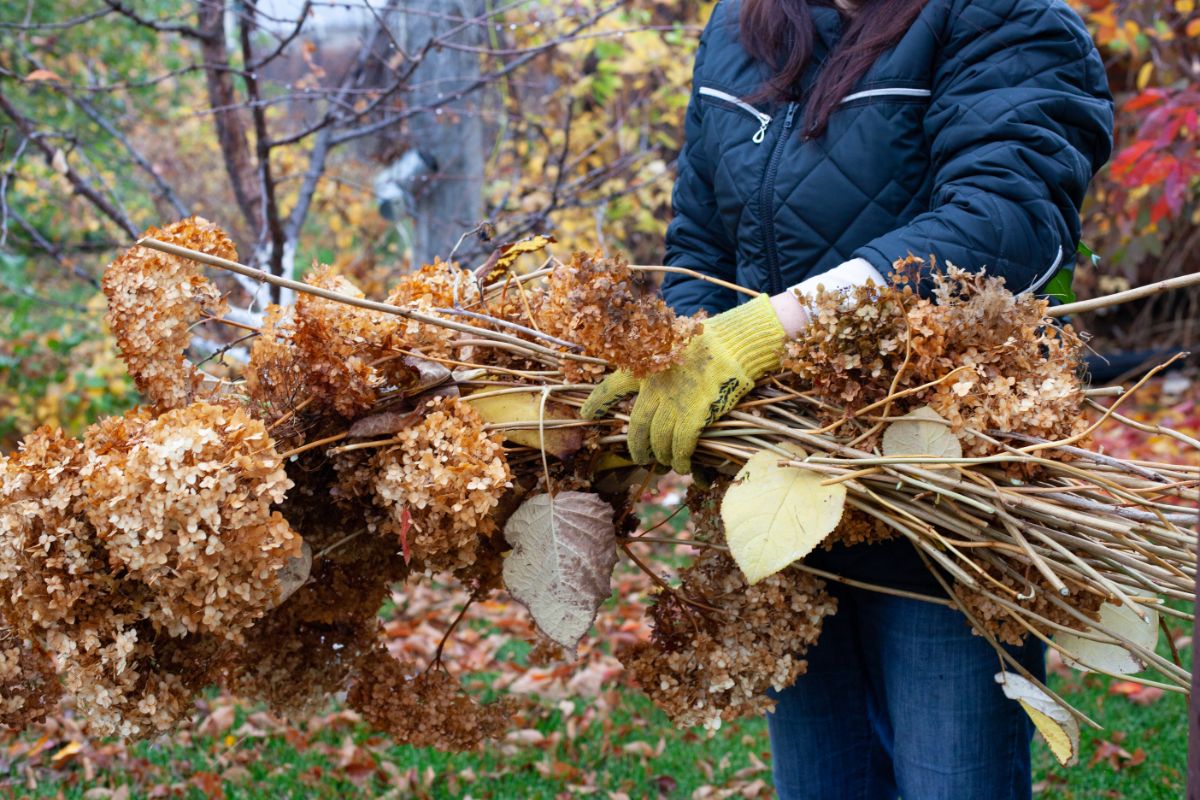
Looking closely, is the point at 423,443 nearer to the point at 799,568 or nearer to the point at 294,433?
the point at 294,433

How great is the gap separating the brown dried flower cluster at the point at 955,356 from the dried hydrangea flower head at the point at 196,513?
0.62 meters

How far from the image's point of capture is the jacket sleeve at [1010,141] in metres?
1.24

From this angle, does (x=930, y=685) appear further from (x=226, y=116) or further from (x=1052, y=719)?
(x=226, y=116)

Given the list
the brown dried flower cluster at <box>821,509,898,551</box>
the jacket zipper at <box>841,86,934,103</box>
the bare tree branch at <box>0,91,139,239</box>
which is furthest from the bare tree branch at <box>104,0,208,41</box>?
the brown dried flower cluster at <box>821,509,898,551</box>

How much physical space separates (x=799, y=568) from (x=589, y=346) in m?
0.42

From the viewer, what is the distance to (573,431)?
1.32 m

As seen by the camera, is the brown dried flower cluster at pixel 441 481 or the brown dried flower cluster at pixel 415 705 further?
the brown dried flower cluster at pixel 415 705

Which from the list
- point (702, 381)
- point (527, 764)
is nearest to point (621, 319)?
point (702, 381)

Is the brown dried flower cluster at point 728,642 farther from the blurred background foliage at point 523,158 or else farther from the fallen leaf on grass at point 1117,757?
the blurred background foliage at point 523,158

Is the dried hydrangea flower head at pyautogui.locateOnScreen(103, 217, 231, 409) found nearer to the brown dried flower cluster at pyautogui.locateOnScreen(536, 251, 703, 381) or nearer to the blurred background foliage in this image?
the brown dried flower cluster at pyautogui.locateOnScreen(536, 251, 703, 381)

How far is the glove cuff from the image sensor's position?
1250mm

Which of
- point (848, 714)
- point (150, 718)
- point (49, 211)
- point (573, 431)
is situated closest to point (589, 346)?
point (573, 431)

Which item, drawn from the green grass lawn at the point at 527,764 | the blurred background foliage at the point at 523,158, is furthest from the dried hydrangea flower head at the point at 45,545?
the blurred background foliage at the point at 523,158

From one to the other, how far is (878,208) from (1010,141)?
199 millimetres
